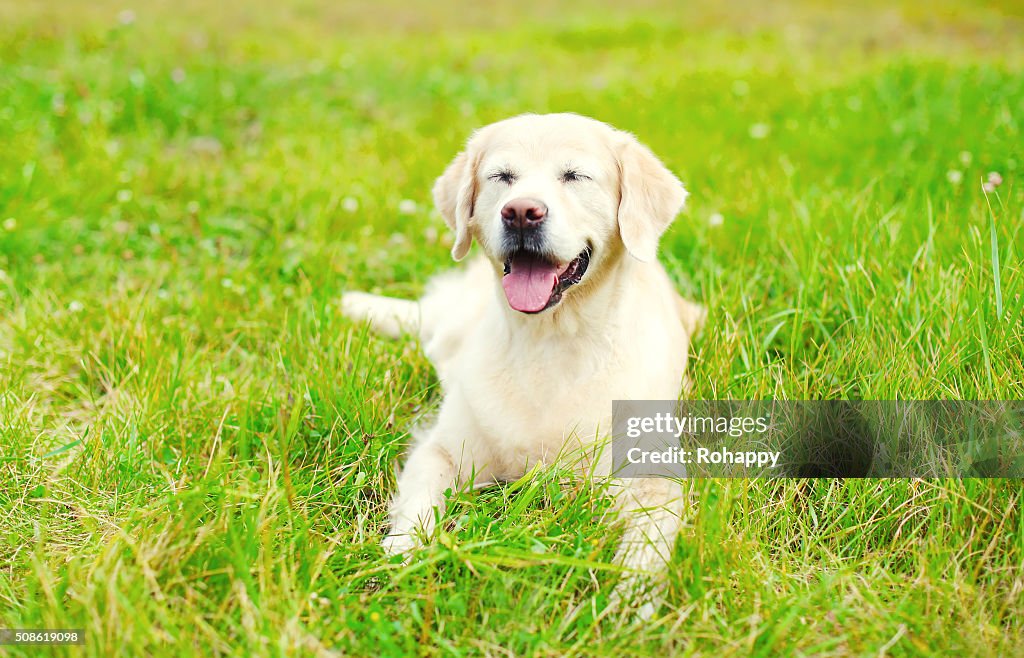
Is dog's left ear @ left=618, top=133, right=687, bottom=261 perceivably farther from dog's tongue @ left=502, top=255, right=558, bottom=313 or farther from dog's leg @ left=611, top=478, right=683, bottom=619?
dog's leg @ left=611, top=478, right=683, bottom=619

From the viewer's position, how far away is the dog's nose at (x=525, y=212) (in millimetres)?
2287

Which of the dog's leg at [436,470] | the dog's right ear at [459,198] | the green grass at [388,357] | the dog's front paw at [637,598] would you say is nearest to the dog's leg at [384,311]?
the green grass at [388,357]

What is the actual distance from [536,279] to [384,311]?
1256 millimetres

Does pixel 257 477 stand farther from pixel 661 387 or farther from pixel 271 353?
pixel 661 387

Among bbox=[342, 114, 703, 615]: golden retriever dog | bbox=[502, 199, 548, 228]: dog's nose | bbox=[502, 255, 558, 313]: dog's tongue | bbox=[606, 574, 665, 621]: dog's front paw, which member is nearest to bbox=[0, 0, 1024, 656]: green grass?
bbox=[606, 574, 665, 621]: dog's front paw

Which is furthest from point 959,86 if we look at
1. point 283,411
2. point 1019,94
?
point 283,411

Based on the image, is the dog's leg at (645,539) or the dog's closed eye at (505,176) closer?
the dog's leg at (645,539)

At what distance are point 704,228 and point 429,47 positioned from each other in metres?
5.86

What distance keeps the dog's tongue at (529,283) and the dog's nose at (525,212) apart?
0.55 feet

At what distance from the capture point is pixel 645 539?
2.12 metres

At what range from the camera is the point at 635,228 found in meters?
2.53

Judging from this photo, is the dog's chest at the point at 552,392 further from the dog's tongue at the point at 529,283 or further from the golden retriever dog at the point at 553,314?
the dog's tongue at the point at 529,283

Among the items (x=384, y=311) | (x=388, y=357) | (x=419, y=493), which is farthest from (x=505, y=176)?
(x=384, y=311)

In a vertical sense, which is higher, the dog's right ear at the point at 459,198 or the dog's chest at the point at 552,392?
the dog's right ear at the point at 459,198
